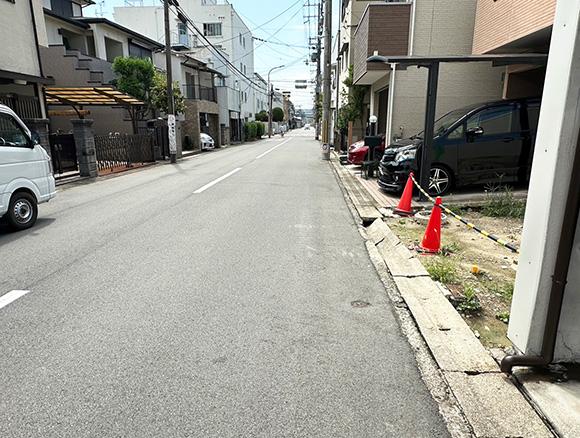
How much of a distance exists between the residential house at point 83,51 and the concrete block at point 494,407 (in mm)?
19823

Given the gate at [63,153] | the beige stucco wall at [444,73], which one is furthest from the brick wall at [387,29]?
the gate at [63,153]

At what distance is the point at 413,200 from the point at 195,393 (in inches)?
286

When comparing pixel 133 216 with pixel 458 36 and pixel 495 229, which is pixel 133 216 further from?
pixel 458 36

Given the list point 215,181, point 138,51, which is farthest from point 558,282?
point 138,51

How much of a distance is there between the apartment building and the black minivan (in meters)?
11.3

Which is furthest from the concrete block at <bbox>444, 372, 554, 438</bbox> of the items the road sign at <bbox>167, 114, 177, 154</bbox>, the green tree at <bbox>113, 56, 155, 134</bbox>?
the green tree at <bbox>113, 56, 155, 134</bbox>

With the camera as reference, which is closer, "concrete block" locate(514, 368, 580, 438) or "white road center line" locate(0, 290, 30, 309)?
"concrete block" locate(514, 368, 580, 438)

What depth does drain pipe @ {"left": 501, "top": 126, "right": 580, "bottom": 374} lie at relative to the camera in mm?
2512

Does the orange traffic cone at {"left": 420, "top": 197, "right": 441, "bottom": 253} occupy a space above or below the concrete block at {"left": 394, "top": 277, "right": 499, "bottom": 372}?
above

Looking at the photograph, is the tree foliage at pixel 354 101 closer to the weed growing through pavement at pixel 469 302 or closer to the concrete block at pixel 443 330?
the concrete block at pixel 443 330

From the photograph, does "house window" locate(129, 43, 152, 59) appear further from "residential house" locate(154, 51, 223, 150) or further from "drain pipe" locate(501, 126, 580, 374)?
"drain pipe" locate(501, 126, 580, 374)

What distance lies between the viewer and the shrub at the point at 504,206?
7.50 m

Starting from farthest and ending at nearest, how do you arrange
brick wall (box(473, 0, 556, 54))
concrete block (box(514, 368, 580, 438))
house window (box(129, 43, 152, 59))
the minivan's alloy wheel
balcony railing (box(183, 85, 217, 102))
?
balcony railing (box(183, 85, 217, 102))
house window (box(129, 43, 152, 59))
the minivan's alloy wheel
brick wall (box(473, 0, 556, 54))
concrete block (box(514, 368, 580, 438))

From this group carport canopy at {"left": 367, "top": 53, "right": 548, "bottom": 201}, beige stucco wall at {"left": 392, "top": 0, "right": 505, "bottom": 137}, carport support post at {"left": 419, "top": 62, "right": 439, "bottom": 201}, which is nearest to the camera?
carport canopy at {"left": 367, "top": 53, "right": 548, "bottom": 201}
